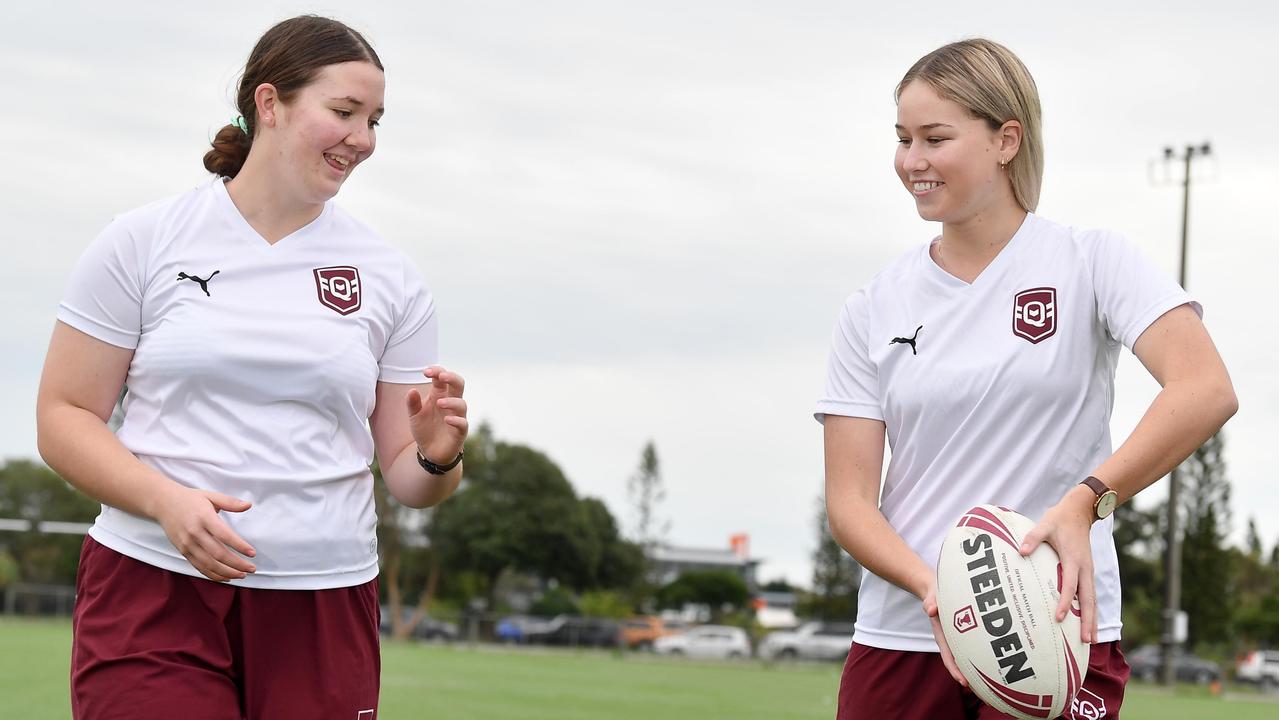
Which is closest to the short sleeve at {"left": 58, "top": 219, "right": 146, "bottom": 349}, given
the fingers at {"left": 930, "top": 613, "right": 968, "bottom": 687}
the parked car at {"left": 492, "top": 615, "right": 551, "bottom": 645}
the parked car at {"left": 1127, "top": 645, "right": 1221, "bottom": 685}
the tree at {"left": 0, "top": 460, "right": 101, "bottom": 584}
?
the fingers at {"left": 930, "top": 613, "right": 968, "bottom": 687}

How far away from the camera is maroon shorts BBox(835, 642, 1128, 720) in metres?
3.23

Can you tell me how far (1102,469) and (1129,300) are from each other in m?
0.40

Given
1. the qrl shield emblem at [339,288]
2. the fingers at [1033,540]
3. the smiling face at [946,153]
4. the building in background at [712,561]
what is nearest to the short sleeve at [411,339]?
the qrl shield emblem at [339,288]

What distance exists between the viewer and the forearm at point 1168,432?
3072 mm

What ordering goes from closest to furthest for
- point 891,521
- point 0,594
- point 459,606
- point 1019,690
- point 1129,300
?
point 1019,690, point 1129,300, point 891,521, point 0,594, point 459,606

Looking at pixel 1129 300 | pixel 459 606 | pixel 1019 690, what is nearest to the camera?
pixel 1019 690

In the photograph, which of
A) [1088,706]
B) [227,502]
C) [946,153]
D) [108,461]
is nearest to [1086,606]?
[1088,706]

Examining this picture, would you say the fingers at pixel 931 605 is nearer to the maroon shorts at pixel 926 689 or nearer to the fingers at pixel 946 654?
the fingers at pixel 946 654

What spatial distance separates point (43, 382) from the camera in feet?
10.9

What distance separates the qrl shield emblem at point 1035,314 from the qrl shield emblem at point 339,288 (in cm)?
152

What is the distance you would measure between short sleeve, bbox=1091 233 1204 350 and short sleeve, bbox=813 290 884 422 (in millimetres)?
554

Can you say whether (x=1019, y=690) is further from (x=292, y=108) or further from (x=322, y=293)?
(x=292, y=108)

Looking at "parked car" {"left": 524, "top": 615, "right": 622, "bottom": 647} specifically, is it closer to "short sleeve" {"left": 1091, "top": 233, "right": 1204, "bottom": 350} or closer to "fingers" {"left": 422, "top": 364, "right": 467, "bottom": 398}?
"fingers" {"left": 422, "top": 364, "right": 467, "bottom": 398}

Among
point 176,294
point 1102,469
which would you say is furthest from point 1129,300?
point 176,294
